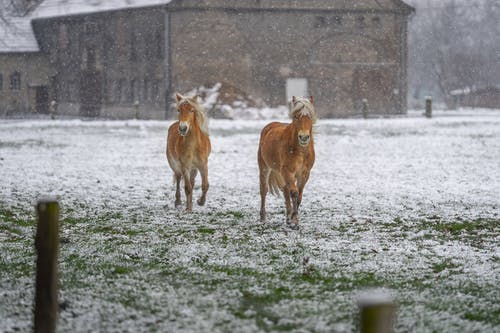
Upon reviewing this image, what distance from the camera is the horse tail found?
10.2 metres

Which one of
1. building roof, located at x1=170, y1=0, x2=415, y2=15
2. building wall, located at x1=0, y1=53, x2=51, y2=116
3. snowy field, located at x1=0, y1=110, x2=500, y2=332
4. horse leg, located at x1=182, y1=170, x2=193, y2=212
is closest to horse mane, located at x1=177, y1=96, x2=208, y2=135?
horse leg, located at x1=182, y1=170, x2=193, y2=212

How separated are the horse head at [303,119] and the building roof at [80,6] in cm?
3429

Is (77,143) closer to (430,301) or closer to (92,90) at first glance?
(430,301)

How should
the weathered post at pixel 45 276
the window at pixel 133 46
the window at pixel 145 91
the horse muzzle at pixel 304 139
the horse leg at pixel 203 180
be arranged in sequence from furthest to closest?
1. the window at pixel 133 46
2. the window at pixel 145 91
3. the horse leg at pixel 203 180
4. the horse muzzle at pixel 304 139
5. the weathered post at pixel 45 276

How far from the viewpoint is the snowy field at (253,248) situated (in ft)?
18.9

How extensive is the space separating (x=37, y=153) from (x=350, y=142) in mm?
9988

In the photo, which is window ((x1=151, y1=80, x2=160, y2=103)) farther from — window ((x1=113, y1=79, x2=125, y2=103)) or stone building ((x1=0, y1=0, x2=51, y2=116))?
stone building ((x1=0, y1=0, x2=51, y2=116))

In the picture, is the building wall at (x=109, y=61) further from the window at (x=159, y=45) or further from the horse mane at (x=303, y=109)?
the horse mane at (x=303, y=109)

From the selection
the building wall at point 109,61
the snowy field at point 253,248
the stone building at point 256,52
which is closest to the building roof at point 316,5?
the stone building at point 256,52

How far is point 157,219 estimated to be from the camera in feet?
33.6

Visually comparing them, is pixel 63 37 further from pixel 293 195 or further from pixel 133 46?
pixel 293 195

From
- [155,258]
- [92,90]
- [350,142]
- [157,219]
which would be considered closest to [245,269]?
[155,258]

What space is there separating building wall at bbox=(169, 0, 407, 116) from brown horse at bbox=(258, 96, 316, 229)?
110 feet

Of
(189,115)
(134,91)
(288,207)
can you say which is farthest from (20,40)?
(288,207)
